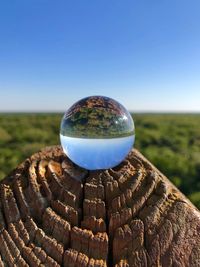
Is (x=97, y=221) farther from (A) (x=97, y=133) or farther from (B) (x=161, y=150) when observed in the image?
(B) (x=161, y=150)

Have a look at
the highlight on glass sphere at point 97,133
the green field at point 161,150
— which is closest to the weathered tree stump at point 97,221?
the highlight on glass sphere at point 97,133

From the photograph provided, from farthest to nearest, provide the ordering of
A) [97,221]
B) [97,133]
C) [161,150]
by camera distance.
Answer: [161,150] → [97,133] → [97,221]

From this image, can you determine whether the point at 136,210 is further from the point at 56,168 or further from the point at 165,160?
the point at 165,160

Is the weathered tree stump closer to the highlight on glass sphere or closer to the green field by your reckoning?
the highlight on glass sphere

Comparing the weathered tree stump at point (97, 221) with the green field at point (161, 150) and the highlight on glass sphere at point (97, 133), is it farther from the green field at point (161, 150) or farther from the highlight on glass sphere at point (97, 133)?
the green field at point (161, 150)

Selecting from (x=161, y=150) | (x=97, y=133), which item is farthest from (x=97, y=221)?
(x=161, y=150)

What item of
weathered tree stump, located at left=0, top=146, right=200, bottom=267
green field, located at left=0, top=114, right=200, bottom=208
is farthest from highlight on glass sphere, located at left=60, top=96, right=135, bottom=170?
green field, located at left=0, top=114, right=200, bottom=208
